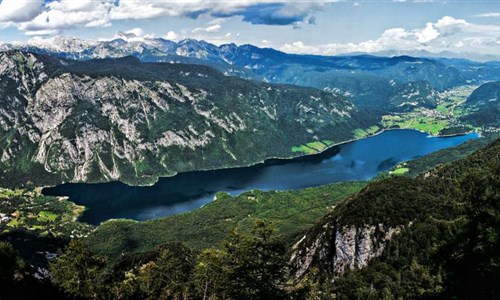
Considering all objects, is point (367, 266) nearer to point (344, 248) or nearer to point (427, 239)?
point (344, 248)

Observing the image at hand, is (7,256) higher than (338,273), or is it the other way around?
(7,256)

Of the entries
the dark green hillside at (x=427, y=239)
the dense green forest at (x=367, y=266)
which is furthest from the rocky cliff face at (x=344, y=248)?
the dense green forest at (x=367, y=266)

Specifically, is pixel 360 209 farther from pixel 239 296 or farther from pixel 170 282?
pixel 239 296

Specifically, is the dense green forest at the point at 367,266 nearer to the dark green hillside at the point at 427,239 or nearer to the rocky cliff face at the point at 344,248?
the dark green hillside at the point at 427,239

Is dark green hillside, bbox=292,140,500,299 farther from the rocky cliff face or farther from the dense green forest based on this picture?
the rocky cliff face

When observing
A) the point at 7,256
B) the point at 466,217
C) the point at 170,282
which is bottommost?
the point at 170,282

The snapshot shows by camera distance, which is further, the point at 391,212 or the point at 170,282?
the point at 391,212

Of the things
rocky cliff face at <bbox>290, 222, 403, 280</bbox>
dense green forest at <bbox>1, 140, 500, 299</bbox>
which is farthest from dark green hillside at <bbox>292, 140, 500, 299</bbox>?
rocky cliff face at <bbox>290, 222, 403, 280</bbox>

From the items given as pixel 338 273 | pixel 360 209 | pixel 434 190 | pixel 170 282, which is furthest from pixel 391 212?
pixel 170 282
